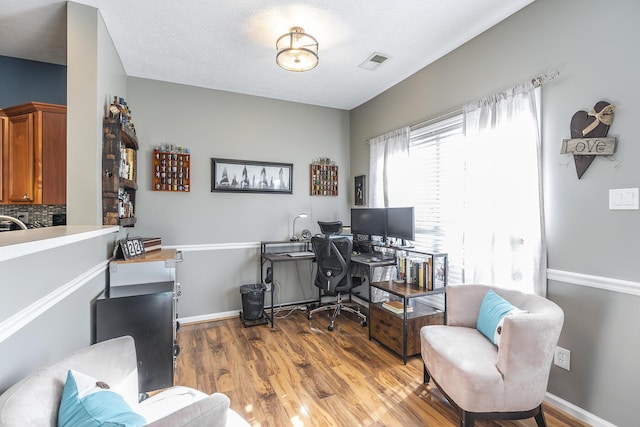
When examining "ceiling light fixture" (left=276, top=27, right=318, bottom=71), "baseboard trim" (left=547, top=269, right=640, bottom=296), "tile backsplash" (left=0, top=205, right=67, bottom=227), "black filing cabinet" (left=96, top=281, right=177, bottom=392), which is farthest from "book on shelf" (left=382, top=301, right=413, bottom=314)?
"tile backsplash" (left=0, top=205, right=67, bottom=227)

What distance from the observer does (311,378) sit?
7.40ft

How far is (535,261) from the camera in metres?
1.95

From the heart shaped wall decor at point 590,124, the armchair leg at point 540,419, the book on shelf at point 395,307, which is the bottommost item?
the armchair leg at point 540,419

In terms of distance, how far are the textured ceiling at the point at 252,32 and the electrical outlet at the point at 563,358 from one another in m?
2.33

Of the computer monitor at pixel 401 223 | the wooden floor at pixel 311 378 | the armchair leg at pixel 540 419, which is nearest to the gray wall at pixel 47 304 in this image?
the wooden floor at pixel 311 378

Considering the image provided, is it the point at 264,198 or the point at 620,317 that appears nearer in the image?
the point at 620,317

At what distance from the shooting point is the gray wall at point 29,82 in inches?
110

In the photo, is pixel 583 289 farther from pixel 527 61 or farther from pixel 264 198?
pixel 264 198

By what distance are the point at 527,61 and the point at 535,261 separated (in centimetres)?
139

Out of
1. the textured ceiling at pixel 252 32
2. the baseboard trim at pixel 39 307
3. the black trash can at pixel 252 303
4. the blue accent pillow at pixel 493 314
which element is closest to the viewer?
the baseboard trim at pixel 39 307

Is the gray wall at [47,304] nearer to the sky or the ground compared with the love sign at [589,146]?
nearer to the ground

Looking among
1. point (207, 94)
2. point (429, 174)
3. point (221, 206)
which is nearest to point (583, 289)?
point (429, 174)

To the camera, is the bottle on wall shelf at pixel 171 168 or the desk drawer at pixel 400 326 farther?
the bottle on wall shelf at pixel 171 168

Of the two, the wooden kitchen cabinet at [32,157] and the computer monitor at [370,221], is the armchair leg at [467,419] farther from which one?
the wooden kitchen cabinet at [32,157]
